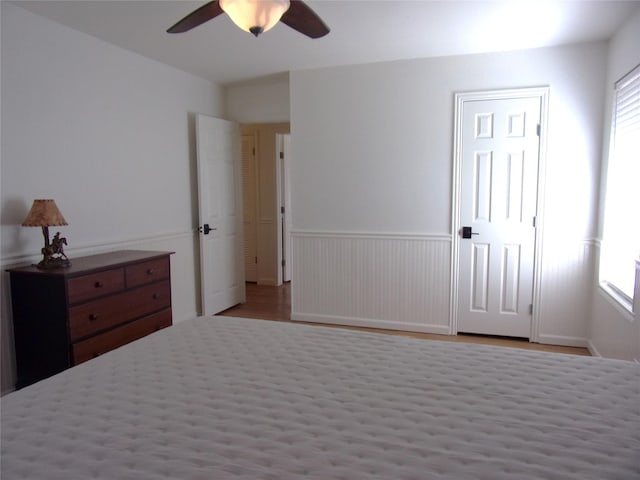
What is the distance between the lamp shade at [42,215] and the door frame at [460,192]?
308 cm

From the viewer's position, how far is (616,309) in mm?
2928

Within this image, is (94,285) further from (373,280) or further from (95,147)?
(373,280)

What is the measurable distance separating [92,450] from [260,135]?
17.8 ft

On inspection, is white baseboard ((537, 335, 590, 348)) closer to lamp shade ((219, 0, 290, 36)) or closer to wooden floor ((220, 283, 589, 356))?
wooden floor ((220, 283, 589, 356))

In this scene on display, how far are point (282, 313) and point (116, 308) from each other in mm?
2169

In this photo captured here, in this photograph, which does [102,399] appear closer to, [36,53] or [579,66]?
[36,53]

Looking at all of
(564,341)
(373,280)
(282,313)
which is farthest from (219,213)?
(564,341)

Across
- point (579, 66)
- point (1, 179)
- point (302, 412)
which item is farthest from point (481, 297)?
point (1, 179)

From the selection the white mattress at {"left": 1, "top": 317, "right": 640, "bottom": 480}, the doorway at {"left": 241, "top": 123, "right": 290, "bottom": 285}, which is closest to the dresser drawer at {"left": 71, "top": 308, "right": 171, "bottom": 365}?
the white mattress at {"left": 1, "top": 317, "right": 640, "bottom": 480}

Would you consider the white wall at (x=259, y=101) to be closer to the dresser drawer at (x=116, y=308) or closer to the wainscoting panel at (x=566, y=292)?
the dresser drawer at (x=116, y=308)

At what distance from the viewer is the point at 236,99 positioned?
16.2 feet

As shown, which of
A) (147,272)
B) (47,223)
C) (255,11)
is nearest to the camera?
(255,11)

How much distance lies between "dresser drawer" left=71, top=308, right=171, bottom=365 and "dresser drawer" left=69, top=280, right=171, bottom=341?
1.7 inches

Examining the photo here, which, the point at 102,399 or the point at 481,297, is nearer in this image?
the point at 102,399
